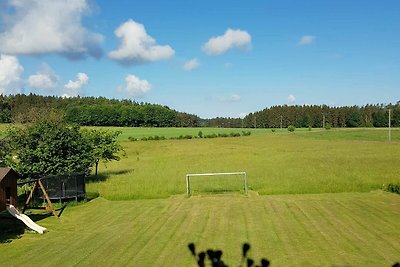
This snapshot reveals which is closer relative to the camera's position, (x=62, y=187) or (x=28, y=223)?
(x=28, y=223)

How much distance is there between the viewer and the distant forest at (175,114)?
146 m

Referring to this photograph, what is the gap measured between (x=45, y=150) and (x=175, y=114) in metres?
155

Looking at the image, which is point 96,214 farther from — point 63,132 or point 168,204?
point 63,132

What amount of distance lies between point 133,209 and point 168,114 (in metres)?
152

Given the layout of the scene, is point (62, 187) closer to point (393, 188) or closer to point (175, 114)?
point (393, 188)

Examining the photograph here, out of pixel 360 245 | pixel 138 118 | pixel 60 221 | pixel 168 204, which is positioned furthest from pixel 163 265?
pixel 138 118

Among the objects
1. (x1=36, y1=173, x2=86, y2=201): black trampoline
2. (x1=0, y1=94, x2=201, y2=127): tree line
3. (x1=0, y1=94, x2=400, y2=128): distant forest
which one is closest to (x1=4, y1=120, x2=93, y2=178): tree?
(x1=36, y1=173, x2=86, y2=201): black trampoline

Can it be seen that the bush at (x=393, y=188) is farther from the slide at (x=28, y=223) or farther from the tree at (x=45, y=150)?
the slide at (x=28, y=223)

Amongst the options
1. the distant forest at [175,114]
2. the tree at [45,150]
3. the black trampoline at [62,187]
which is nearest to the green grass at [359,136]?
the distant forest at [175,114]

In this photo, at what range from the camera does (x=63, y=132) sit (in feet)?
87.4

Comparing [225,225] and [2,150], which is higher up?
[2,150]

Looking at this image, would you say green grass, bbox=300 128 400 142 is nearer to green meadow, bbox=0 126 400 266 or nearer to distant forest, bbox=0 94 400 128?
distant forest, bbox=0 94 400 128

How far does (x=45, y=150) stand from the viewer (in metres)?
25.0

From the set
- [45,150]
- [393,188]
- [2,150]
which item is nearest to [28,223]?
[45,150]
